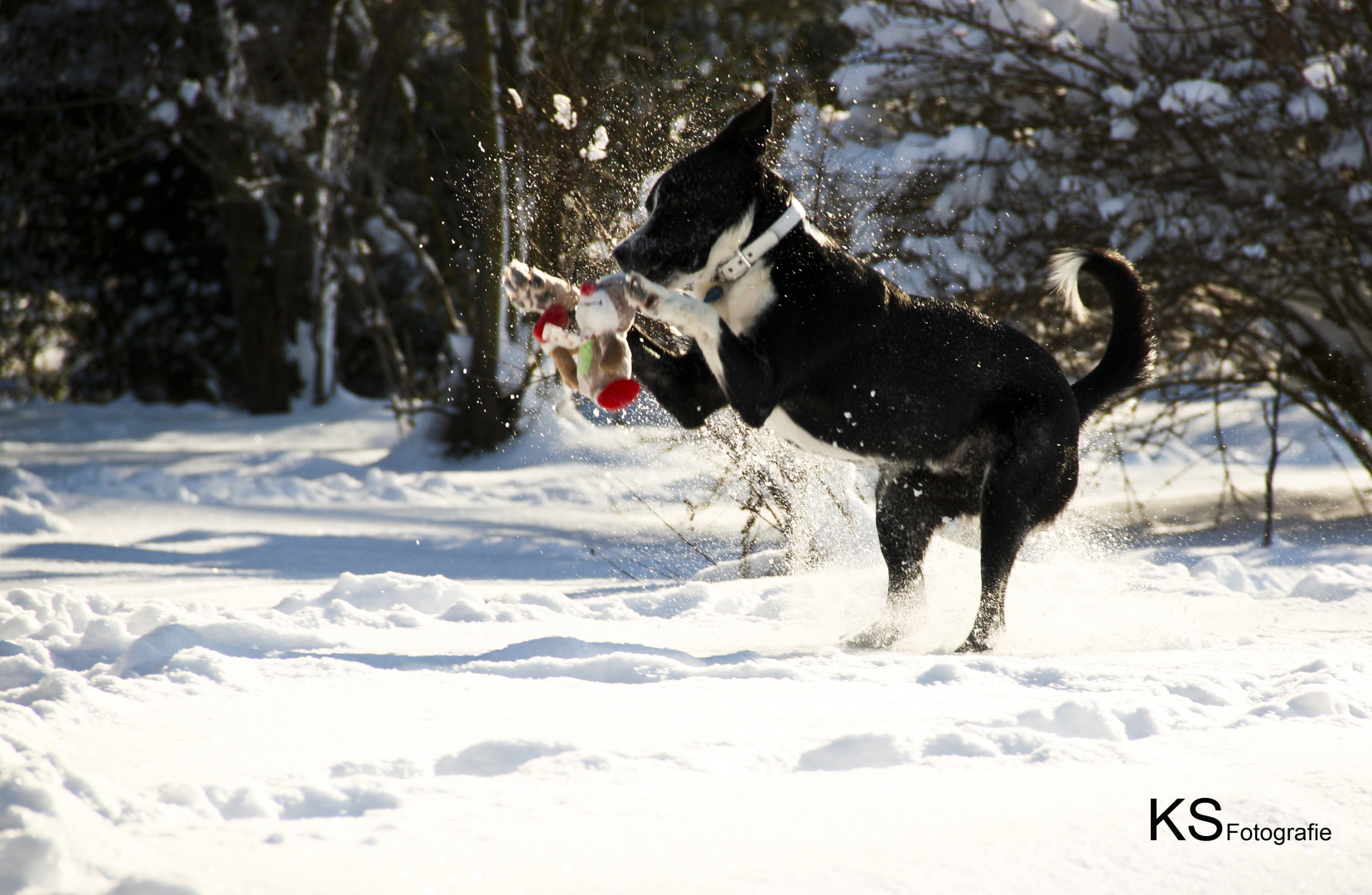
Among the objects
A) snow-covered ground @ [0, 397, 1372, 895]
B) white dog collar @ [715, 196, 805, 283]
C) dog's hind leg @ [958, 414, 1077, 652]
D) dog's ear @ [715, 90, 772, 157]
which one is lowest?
snow-covered ground @ [0, 397, 1372, 895]

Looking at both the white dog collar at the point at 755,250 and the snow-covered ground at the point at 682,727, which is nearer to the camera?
the snow-covered ground at the point at 682,727

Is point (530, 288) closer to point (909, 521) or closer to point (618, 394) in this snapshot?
point (618, 394)

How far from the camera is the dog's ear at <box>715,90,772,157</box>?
10.0 ft

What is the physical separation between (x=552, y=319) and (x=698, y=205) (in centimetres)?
52

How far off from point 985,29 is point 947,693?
4.93m

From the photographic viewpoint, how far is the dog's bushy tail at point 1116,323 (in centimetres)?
365

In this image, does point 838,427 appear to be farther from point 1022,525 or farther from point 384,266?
point 384,266

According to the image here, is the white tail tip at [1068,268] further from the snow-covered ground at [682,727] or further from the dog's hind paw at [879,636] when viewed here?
the dog's hind paw at [879,636]

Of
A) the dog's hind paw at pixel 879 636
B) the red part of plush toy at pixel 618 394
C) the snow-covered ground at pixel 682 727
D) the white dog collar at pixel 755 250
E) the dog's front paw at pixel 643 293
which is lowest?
the dog's hind paw at pixel 879 636

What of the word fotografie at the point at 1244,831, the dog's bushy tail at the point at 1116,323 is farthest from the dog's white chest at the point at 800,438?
the word fotografie at the point at 1244,831

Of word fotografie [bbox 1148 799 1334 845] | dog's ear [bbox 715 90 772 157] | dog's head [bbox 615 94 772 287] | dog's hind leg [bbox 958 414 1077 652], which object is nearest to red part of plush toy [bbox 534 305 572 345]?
dog's head [bbox 615 94 772 287]

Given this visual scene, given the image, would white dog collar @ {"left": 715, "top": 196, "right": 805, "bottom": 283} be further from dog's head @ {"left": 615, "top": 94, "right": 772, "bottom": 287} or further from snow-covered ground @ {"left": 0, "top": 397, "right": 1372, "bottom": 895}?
snow-covered ground @ {"left": 0, "top": 397, "right": 1372, "bottom": 895}

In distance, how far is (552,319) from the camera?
3031 millimetres

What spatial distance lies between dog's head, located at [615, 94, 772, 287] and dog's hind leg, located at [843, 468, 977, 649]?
3.44 ft
